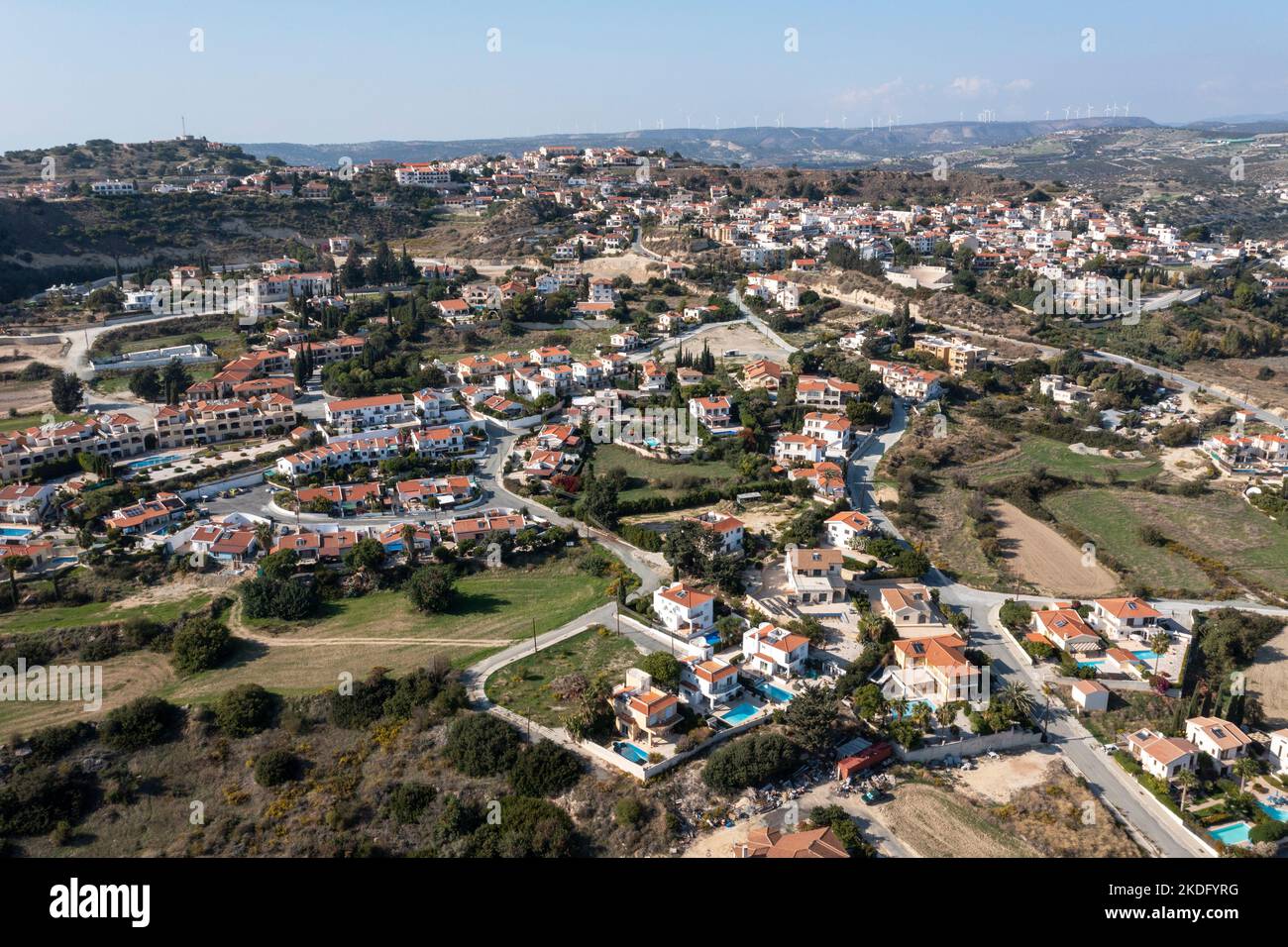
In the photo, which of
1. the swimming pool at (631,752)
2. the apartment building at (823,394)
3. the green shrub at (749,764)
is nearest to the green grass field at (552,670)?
the swimming pool at (631,752)

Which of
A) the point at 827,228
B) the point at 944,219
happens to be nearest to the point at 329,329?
the point at 827,228

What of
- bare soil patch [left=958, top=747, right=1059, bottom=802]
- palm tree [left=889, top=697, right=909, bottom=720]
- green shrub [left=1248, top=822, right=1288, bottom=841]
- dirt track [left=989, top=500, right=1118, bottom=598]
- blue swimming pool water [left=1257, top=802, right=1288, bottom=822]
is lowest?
blue swimming pool water [left=1257, top=802, right=1288, bottom=822]

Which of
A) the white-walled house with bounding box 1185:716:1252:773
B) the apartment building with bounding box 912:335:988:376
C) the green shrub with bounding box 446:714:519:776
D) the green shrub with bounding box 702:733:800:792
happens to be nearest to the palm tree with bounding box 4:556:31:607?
the green shrub with bounding box 446:714:519:776

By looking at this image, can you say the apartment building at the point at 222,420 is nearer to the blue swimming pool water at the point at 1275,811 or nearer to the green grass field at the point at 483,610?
the green grass field at the point at 483,610

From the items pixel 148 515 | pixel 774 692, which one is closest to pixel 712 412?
pixel 774 692

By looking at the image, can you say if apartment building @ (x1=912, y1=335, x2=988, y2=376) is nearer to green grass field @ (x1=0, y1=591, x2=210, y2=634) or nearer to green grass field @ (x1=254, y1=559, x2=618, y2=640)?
green grass field @ (x1=254, y1=559, x2=618, y2=640)
